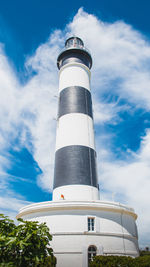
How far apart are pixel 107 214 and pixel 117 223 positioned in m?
0.79

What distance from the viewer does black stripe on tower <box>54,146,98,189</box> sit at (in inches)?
525

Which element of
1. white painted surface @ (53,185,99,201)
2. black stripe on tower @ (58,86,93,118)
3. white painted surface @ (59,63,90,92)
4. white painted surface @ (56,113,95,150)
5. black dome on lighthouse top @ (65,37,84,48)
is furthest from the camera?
black dome on lighthouse top @ (65,37,84,48)

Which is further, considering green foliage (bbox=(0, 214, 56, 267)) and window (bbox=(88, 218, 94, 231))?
window (bbox=(88, 218, 94, 231))

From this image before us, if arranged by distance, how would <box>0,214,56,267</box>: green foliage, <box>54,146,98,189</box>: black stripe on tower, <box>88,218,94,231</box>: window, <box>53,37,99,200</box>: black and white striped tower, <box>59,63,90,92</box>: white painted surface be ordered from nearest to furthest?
<box>0,214,56,267</box>: green foliage
<box>88,218,94,231</box>: window
<box>53,37,99,200</box>: black and white striped tower
<box>54,146,98,189</box>: black stripe on tower
<box>59,63,90,92</box>: white painted surface

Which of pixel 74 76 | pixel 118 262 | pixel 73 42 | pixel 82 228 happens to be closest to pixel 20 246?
pixel 118 262

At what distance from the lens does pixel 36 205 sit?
38.0ft

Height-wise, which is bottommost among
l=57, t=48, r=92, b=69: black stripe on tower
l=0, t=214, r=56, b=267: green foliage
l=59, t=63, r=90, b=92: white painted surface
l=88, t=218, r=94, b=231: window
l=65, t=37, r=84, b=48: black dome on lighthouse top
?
l=0, t=214, r=56, b=267: green foliage

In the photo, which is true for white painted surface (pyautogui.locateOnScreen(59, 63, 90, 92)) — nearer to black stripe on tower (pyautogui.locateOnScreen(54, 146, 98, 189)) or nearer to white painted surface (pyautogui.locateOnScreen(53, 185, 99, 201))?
black stripe on tower (pyautogui.locateOnScreen(54, 146, 98, 189))

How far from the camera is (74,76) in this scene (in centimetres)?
1780

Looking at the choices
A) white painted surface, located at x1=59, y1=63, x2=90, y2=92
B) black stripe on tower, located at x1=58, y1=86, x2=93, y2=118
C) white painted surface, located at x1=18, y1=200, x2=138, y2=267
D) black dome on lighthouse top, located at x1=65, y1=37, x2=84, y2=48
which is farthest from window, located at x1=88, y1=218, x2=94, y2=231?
black dome on lighthouse top, located at x1=65, y1=37, x2=84, y2=48

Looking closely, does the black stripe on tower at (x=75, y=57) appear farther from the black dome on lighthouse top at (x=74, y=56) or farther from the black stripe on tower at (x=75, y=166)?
the black stripe on tower at (x=75, y=166)

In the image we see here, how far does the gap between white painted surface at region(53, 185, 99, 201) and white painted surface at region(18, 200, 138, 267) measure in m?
1.81

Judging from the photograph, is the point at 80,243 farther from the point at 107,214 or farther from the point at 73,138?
the point at 73,138

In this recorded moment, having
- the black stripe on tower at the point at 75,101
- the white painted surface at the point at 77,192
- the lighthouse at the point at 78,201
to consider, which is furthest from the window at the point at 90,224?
the black stripe on tower at the point at 75,101
